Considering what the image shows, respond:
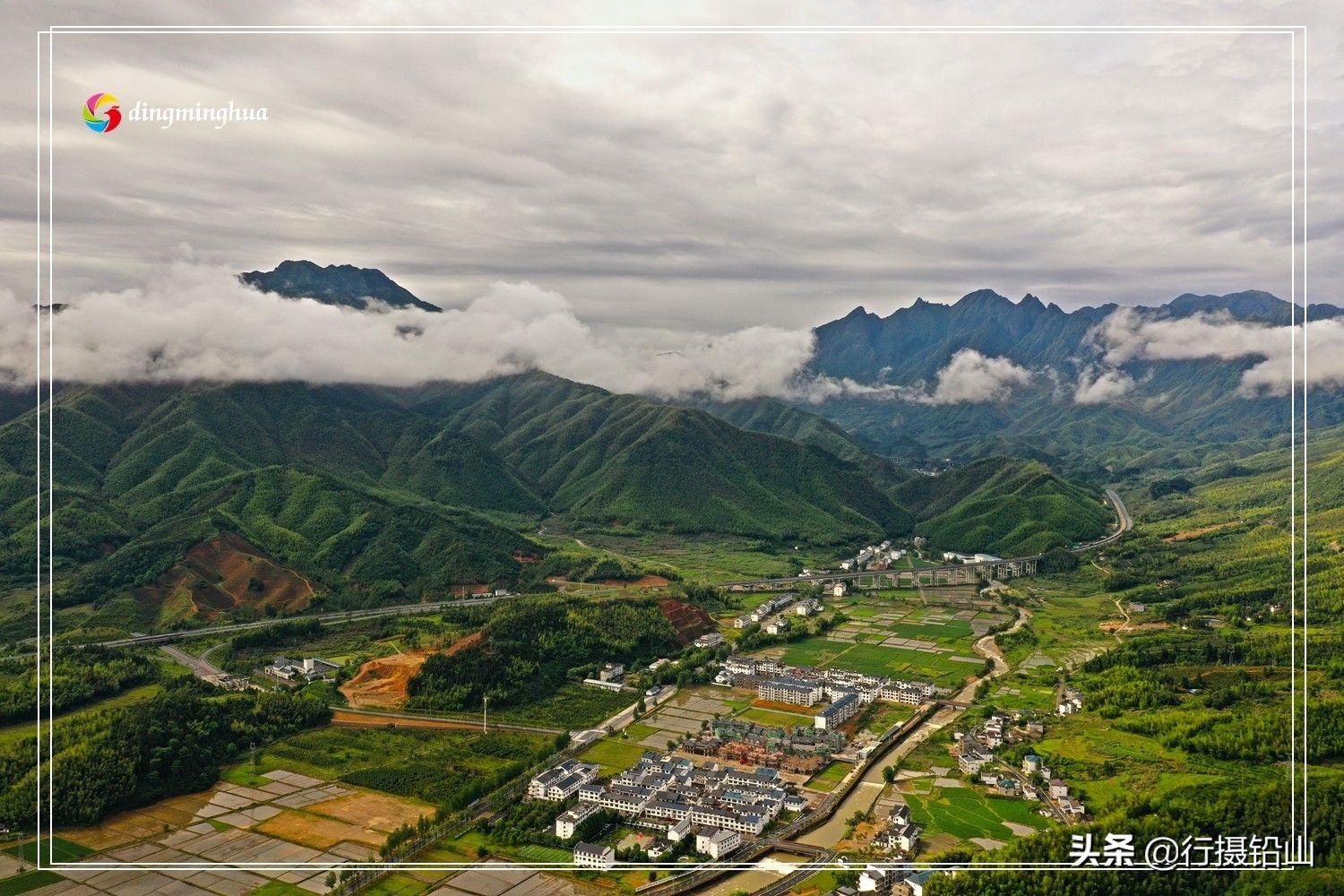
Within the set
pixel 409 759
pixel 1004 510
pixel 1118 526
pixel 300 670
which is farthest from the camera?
pixel 1118 526

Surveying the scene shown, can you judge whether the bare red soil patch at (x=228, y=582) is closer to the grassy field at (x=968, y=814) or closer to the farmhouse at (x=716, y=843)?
the farmhouse at (x=716, y=843)

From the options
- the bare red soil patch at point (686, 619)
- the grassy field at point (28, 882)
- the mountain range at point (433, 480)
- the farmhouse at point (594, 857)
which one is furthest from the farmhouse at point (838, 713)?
the mountain range at point (433, 480)

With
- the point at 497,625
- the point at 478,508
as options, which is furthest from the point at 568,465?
the point at 497,625

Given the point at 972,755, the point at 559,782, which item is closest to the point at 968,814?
the point at 972,755

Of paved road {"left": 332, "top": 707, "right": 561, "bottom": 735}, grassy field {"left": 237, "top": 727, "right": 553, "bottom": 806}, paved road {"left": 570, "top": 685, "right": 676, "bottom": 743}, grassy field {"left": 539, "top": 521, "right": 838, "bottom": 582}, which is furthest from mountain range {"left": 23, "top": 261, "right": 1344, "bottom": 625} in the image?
paved road {"left": 570, "top": 685, "right": 676, "bottom": 743}

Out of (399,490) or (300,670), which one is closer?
(300,670)

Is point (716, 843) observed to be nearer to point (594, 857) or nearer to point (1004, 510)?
point (594, 857)
